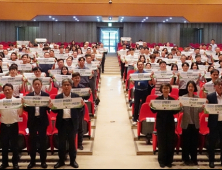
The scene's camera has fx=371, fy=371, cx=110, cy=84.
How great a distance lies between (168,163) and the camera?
6.41m

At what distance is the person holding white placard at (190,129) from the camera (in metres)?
6.35

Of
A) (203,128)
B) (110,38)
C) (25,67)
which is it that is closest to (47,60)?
(25,67)

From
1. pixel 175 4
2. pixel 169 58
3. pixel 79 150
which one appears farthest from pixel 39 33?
pixel 79 150

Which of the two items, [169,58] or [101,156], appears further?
A: [169,58]

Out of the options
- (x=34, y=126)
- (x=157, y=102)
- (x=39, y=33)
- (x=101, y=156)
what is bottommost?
(x=101, y=156)

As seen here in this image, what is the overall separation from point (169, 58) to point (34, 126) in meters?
7.47

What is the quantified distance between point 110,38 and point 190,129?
76.4 ft

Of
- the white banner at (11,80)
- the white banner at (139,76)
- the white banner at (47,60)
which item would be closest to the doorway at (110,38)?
the white banner at (47,60)

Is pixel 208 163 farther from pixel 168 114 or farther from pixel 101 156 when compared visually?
pixel 101 156

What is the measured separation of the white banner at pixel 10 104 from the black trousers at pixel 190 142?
2.86 meters

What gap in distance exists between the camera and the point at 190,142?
646 cm

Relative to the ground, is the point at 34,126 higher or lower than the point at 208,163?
higher

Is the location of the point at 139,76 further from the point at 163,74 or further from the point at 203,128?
the point at 203,128

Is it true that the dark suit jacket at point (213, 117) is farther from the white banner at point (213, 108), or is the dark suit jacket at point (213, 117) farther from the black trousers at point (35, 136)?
the black trousers at point (35, 136)
